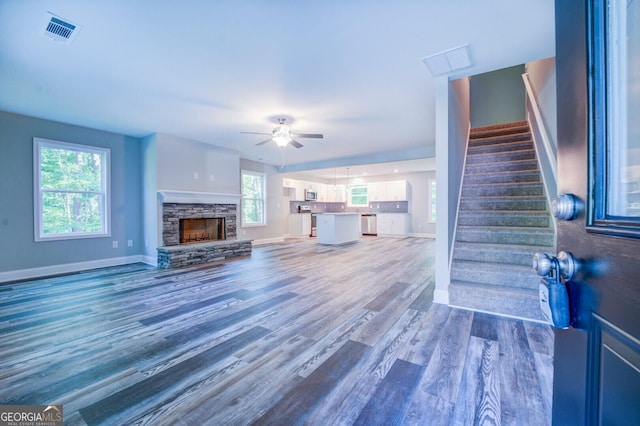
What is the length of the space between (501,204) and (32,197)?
665cm

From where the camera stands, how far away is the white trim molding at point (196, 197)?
4902 millimetres

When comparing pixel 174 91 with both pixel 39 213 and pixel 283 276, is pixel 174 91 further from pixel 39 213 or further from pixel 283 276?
pixel 39 213

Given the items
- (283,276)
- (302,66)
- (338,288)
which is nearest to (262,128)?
(302,66)

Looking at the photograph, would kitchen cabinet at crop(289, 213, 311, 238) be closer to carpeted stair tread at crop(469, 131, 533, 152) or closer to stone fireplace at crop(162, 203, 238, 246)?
stone fireplace at crop(162, 203, 238, 246)

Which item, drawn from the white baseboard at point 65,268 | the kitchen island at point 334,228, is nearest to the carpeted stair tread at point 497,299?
the kitchen island at point 334,228

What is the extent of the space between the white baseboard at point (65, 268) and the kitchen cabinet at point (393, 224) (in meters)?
7.12

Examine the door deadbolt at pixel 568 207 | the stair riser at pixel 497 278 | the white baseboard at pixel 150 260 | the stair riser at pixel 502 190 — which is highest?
the stair riser at pixel 502 190

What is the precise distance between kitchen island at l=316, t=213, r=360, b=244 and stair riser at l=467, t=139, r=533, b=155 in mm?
3665

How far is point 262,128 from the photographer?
Answer: 4617mm

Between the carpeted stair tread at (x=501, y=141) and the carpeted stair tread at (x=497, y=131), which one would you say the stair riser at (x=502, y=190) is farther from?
the carpeted stair tread at (x=497, y=131)

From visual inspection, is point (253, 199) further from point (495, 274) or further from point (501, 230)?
point (495, 274)

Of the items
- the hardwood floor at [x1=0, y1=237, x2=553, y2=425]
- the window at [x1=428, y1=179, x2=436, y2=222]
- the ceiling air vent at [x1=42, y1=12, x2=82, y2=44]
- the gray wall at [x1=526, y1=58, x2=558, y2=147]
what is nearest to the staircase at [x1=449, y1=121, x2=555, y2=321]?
the hardwood floor at [x1=0, y1=237, x2=553, y2=425]

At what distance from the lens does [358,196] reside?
430 inches

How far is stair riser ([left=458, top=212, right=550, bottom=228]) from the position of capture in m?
3.14
